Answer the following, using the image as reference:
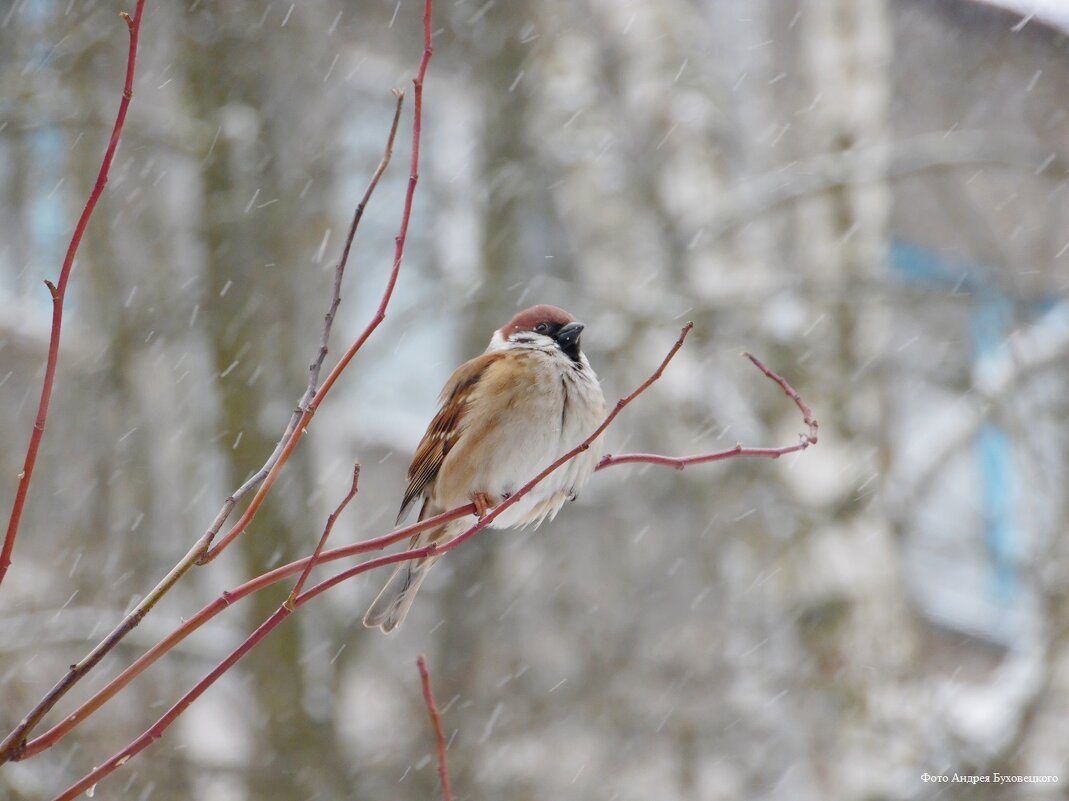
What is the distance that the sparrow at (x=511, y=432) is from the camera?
2855mm

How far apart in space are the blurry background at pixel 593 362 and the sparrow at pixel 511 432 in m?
2.23

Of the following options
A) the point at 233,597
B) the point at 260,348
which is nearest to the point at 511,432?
the point at 233,597

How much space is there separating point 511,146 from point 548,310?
3289mm

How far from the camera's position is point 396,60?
277 inches

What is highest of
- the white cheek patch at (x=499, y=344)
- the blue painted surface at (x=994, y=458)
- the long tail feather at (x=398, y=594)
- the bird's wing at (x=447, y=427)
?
the blue painted surface at (x=994, y=458)

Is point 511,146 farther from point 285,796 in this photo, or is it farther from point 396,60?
point 285,796

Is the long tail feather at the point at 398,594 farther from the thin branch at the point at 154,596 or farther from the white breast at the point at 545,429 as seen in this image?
the thin branch at the point at 154,596

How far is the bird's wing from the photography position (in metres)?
3.18

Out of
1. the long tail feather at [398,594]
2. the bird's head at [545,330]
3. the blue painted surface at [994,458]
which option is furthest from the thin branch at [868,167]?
the long tail feather at [398,594]

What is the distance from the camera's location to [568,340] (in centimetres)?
315

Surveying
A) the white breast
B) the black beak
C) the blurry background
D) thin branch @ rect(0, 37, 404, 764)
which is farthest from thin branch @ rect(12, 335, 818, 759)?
the blurry background

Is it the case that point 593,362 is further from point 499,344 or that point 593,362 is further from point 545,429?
point 545,429

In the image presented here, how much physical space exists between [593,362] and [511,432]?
2.88 m

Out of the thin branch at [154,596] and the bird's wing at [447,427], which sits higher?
the bird's wing at [447,427]
